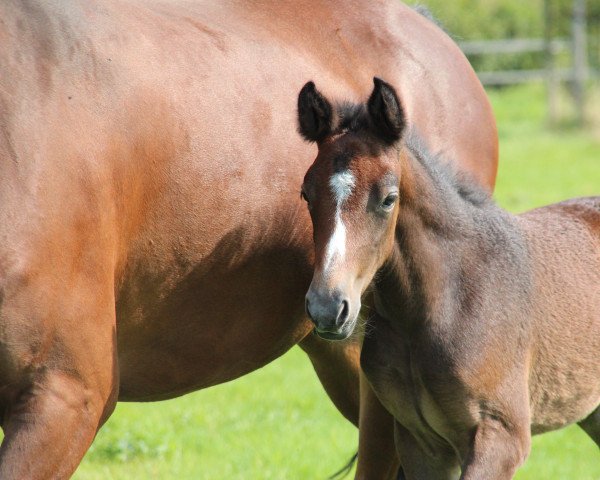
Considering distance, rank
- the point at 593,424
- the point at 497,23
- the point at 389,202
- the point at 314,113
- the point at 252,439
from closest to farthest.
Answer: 1. the point at 389,202
2. the point at 314,113
3. the point at 593,424
4. the point at 252,439
5. the point at 497,23

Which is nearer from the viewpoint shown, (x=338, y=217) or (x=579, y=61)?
(x=338, y=217)

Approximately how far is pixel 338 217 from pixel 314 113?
1.44ft

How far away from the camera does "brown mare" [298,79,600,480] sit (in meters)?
3.48

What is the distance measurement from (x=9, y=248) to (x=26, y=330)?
0.24 meters

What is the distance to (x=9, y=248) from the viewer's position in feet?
9.86

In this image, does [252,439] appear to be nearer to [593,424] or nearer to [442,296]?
[593,424]

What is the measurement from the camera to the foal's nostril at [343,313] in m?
3.30

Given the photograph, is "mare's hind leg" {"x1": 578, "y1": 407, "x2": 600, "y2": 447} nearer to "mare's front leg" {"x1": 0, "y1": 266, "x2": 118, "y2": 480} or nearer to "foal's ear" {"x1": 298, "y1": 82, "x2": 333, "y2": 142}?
"foal's ear" {"x1": 298, "y1": 82, "x2": 333, "y2": 142}

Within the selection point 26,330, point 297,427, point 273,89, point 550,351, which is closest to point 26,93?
point 26,330

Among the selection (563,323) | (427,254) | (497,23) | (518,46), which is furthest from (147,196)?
(497,23)

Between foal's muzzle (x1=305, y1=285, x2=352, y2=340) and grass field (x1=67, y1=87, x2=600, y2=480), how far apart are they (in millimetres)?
2568

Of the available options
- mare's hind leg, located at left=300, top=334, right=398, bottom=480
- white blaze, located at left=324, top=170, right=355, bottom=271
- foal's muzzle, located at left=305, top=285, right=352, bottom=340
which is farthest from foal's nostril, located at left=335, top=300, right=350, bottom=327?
mare's hind leg, located at left=300, top=334, right=398, bottom=480

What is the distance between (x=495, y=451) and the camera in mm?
3705

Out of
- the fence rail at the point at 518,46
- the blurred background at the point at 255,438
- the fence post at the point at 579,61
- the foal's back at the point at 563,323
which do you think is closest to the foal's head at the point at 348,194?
the foal's back at the point at 563,323
